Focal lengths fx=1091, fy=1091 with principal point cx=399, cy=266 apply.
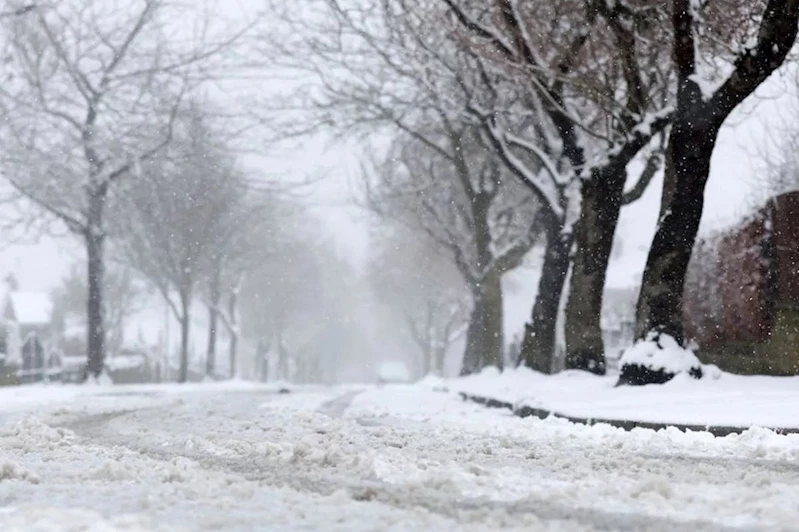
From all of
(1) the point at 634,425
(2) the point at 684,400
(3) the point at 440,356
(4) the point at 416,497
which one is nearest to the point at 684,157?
(2) the point at 684,400

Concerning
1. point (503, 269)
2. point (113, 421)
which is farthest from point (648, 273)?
point (503, 269)

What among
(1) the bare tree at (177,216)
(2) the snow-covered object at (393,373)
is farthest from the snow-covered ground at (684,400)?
(2) the snow-covered object at (393,373)

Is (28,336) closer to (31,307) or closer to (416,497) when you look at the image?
(31,307)

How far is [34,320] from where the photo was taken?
248ft

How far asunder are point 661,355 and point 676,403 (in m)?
2.12

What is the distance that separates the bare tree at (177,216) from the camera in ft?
115

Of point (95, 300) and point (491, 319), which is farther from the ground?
point (95, 300)

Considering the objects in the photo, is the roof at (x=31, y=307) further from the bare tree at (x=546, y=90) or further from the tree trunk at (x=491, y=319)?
the bare tree at (x=546, y=90)

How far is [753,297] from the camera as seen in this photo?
51.3ft

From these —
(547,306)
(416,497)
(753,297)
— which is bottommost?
(416,497)

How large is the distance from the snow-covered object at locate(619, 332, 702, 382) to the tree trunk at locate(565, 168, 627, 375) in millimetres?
3317

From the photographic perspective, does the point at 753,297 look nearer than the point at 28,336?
Yes

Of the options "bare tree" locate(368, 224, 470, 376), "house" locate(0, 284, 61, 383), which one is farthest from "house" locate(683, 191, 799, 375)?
"bare tree" locate(368, 224, 470, 376)

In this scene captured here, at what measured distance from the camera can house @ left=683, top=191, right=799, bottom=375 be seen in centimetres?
1461
